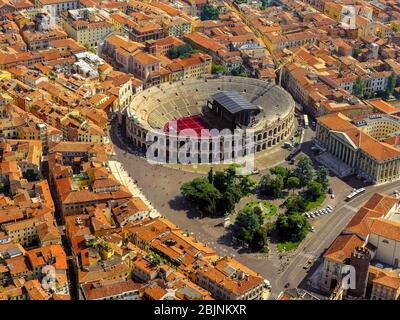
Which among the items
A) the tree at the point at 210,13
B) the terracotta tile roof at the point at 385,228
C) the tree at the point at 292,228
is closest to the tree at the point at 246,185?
the tree at the point at 292,228

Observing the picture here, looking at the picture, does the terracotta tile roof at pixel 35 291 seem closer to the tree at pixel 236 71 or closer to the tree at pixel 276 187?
the tree at pixel 276 187

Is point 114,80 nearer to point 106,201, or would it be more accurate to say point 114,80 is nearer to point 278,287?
point 106,201

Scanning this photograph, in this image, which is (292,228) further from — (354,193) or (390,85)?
(390,85)

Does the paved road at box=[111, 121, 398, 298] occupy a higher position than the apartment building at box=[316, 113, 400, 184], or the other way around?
the apartment building at box=[316, 113, 400, 184]

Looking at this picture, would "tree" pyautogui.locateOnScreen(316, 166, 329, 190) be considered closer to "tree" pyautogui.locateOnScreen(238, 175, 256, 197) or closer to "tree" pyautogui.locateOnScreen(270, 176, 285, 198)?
"tree" pyautogui.locateOnScreen(270, 176, 285, 198)

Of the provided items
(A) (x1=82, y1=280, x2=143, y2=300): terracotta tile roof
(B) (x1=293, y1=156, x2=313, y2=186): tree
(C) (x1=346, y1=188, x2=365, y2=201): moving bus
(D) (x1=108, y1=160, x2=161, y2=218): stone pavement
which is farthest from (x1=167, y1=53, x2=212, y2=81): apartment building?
(A) (x1=82, y1=280, x2=143, y2=300): terracotta tile roof

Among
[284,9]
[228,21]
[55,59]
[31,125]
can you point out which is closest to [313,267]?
[31,125]

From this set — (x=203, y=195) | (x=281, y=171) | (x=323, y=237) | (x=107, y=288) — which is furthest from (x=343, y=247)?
(x=107, y=288)
